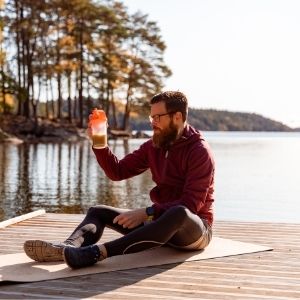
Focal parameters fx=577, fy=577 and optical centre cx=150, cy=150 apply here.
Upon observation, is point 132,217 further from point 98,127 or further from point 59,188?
point 59,188

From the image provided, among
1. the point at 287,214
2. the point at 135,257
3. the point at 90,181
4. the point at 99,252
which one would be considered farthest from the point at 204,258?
the point at 90,181

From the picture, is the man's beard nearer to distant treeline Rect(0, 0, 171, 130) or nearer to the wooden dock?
the wooden dock

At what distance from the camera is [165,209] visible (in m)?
4.09

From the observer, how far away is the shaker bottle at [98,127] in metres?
4.33

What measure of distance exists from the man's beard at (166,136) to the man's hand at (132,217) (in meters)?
0.52

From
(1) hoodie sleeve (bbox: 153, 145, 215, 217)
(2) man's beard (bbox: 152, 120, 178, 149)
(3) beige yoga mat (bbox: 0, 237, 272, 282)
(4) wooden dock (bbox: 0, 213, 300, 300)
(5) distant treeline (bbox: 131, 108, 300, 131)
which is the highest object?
(5) distant treeline (bbox: 131, 108, 300, 131)

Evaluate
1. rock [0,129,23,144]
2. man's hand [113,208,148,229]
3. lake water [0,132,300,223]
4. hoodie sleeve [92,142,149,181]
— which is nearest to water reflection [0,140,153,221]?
lake water [0,132,300,223]

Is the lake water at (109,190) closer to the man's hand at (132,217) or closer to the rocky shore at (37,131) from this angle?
the man's hand at (132,217)

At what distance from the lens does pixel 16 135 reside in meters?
38.1

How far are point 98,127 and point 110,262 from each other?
101cm

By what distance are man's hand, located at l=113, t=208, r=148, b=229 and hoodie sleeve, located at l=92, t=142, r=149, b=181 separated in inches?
23.0

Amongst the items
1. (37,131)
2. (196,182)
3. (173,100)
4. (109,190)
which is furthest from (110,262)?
(37,131)

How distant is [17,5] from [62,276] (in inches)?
1434

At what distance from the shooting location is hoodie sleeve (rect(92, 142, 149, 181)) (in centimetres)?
457
